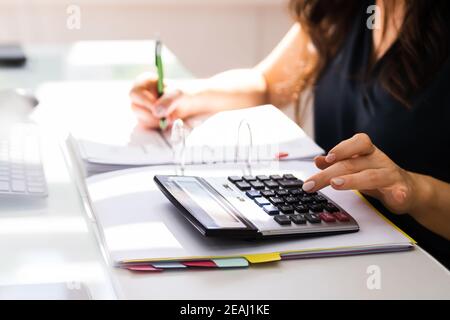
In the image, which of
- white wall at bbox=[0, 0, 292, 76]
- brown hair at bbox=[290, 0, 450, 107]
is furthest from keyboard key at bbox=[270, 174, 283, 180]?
white wall at bbox=[0, 0, 292, 76]

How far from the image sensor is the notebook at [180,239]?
2.12 feet

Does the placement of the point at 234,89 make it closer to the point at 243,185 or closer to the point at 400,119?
the point at 400,119

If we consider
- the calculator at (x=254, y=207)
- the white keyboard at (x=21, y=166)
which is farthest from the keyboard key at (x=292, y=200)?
the white keyboard at (x=21, y=166)

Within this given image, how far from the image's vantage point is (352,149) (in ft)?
2.45

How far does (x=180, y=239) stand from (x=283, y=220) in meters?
0.09

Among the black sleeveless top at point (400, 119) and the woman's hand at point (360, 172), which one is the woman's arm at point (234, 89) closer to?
the black sleeveless top at point (400, 119)

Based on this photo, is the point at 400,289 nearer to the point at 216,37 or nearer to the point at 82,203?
the point at 82,203

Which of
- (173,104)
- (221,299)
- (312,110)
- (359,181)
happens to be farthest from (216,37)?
(221,299)

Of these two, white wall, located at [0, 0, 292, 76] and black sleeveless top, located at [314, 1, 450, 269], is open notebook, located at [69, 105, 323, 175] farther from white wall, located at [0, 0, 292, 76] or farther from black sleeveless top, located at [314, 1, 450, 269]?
white wall, located at [0, 0, 292, 76]

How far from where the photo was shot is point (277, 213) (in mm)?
711

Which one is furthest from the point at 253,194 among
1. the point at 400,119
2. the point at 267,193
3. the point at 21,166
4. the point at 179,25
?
the point at 179,25

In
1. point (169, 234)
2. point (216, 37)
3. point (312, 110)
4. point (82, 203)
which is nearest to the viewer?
point (169, 234)
